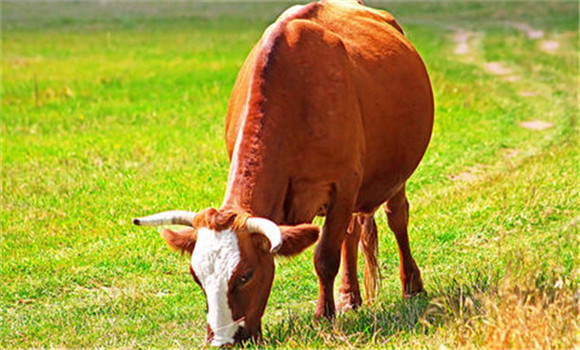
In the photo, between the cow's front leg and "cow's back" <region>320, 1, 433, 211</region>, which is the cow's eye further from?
"cow's back" <region>320, 1, 433, 211</region>

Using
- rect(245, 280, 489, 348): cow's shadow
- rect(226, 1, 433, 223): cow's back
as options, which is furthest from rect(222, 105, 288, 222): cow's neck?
rect(245, 280, 489, 348): cow's shadow

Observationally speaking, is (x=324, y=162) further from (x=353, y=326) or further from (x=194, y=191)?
(x=194, y=191)

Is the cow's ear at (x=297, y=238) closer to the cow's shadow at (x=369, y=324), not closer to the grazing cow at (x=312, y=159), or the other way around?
the grazing cow at (x=312, y=159)

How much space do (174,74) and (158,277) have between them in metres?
16.4

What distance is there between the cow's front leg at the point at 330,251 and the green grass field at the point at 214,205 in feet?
0.52

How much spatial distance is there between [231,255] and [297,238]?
472 mm

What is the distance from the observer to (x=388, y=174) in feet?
27.1

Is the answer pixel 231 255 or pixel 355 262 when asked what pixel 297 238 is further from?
pixel 355 262

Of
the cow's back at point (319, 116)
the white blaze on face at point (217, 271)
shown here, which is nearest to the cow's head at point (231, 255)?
the white blaze on face at point (217, 271)

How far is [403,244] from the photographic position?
8812mm

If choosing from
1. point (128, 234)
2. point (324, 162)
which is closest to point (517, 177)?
point (128, 234)

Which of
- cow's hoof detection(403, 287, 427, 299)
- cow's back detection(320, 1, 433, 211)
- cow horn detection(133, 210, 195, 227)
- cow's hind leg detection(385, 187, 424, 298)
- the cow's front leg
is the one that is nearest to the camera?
cow horn detection(133, 210, 195, 227)

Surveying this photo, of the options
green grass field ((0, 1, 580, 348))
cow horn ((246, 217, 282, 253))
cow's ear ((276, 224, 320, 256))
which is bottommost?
green grass field ((0, 1, 580, 348))

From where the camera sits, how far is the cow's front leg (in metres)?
7.33
